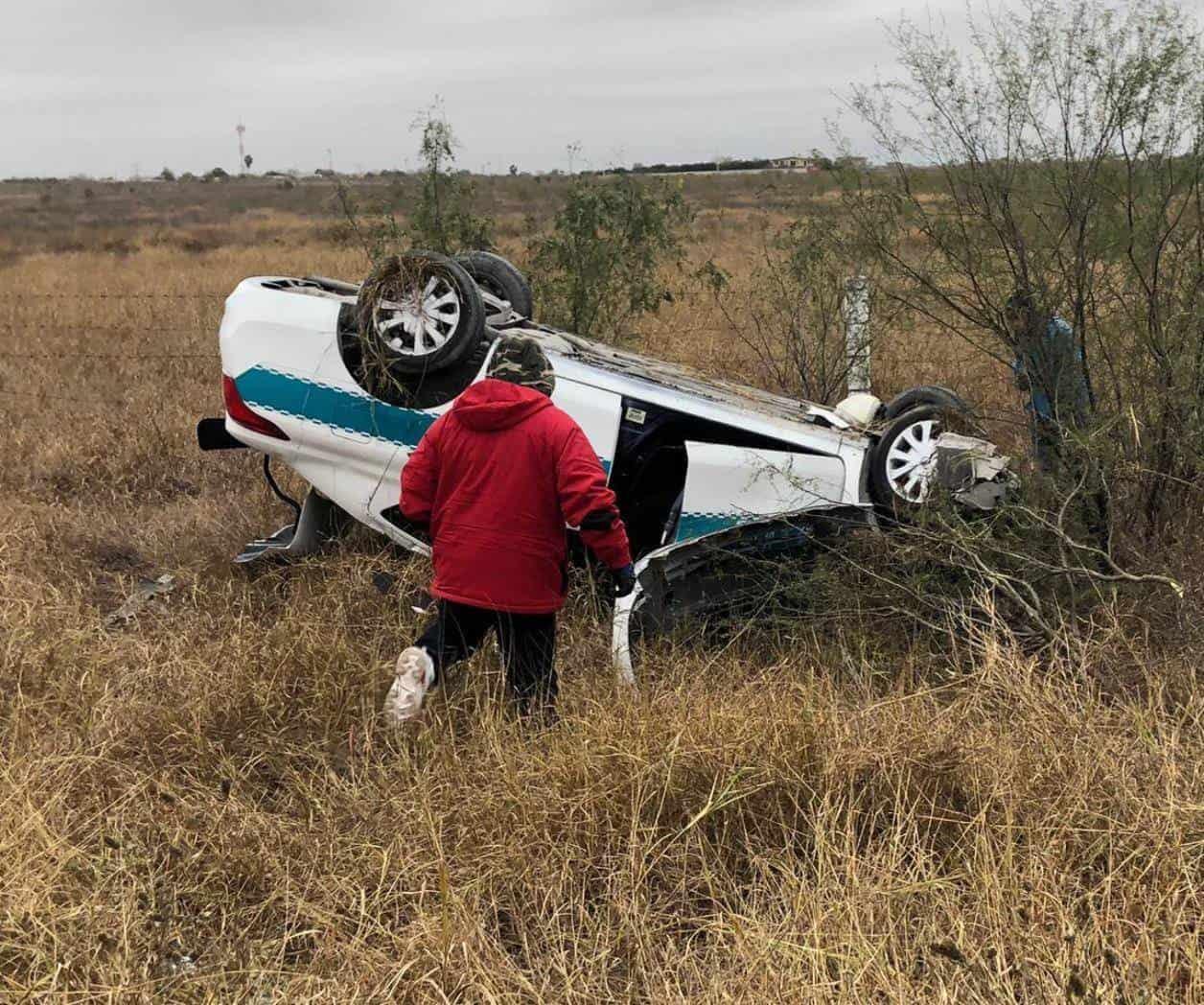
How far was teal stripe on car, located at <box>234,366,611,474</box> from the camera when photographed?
177 inches

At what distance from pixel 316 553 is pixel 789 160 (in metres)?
3.56

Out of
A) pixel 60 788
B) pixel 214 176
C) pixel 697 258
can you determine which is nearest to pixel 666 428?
pixel 60 788

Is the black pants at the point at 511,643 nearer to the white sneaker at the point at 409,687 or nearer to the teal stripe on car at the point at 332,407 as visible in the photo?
the white sneaker at the point at 409,687

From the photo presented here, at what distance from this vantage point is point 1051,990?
231 centimetres

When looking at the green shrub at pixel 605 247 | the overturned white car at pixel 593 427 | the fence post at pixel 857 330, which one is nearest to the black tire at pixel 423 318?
the overturned white car at pixel 593 427

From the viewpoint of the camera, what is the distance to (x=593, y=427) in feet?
14.0

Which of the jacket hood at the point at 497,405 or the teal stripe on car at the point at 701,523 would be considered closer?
the jacket hood at the point at 497,405

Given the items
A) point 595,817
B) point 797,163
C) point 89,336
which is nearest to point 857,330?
point 797,163

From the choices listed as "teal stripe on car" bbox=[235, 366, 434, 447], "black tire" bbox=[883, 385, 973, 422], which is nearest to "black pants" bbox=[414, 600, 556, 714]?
"teal stripe on car" bbox=[235, 366, 434, 447]

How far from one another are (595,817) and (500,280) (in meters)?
3.36

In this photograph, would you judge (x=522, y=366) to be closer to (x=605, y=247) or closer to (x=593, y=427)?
(x=593, y=427)

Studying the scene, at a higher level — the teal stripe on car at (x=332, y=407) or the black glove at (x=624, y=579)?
the teal stripe on car at (x=332, y=407)

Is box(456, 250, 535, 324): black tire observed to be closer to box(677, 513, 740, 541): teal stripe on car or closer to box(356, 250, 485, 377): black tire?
box(356, 250, 485, 377): black tire

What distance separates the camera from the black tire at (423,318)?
4430 millimetres
